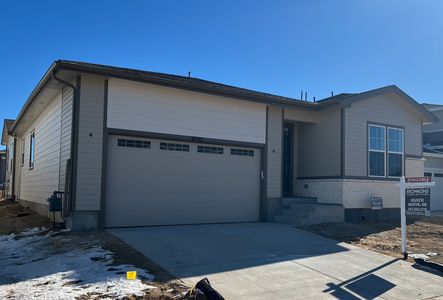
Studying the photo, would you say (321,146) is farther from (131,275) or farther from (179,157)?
Answer: (131,275)

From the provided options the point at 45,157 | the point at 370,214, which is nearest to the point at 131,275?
the point at 45,157

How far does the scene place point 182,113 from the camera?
41.4 feet

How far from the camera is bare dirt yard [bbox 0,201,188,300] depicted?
6.03 m

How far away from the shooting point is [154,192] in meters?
12.1

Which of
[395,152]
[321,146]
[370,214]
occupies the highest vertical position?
[321,146]

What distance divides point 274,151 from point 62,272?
895 centimetres

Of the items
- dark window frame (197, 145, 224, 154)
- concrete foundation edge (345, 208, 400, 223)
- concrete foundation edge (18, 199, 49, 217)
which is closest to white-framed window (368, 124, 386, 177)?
concrete foundation edge (345, 208, 400, 223)

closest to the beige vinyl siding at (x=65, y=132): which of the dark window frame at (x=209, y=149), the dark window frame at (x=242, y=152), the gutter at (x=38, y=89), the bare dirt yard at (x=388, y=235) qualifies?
the gutter at (x=38, y=89)

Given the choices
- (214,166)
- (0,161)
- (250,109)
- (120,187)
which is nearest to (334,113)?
(250,109)

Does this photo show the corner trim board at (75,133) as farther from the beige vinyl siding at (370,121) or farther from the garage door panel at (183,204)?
the beige vinyl siding at (370,121)

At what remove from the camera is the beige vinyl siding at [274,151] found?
14344 millimetres

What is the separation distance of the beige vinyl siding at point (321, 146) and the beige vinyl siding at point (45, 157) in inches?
345

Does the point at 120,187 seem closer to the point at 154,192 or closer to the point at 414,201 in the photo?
the point at 154,192

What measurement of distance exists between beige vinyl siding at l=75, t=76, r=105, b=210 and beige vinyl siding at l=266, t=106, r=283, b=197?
5.81 meters
